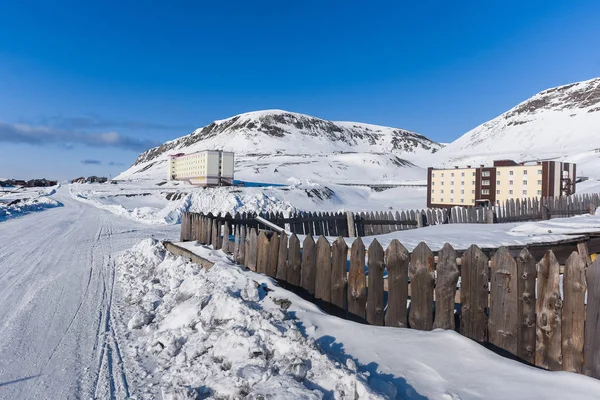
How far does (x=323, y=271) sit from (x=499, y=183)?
40.1 m

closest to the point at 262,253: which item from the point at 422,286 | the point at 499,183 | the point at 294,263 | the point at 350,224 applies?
the point at 294,263

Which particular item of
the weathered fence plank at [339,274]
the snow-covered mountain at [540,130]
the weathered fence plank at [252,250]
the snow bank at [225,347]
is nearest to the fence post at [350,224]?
the weathered fence plank at [252,250]

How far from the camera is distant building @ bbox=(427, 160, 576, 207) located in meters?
36.1

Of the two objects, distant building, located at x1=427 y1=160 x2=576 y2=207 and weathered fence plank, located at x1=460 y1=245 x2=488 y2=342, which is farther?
distant building, located at x1=427 y1=160 x2=576 y2=207

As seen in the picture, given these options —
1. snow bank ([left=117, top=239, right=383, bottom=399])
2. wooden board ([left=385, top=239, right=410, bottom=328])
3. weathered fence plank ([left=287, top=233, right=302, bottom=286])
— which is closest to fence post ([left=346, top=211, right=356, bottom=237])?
snow bank ([left=117, top=239, right=383, bottom=399])

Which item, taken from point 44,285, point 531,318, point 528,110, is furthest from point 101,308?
point 528,110

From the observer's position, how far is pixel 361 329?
4.09 meters

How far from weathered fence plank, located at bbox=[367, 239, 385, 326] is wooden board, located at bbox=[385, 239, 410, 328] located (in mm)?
132

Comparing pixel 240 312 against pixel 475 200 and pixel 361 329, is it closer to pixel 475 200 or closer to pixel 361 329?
pixel 361 329

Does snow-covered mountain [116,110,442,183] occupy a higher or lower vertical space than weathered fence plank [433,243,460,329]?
higher

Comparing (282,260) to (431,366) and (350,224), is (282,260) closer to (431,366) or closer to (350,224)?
(431,366)

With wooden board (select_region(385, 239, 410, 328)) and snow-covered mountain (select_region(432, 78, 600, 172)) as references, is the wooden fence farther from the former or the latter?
snow-covered mountain (select_region(432, 78, 600, 172))

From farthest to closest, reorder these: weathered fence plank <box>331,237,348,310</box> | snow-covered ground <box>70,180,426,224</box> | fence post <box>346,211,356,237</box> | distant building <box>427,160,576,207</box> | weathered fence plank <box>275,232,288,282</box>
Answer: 1. distant building <box>427,160,576,207</box>
2. snow-covered ground <box>70,180,426,224</box>
3. fence post <box>346,211,356,237</box>
4. weathered fence plank <box>275,232,288,282</box>
5. weathered fence plank <box>331,237,348,310</box>

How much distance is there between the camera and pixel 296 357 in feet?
11.2
